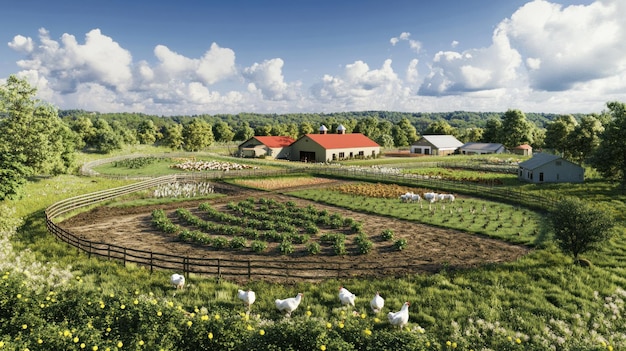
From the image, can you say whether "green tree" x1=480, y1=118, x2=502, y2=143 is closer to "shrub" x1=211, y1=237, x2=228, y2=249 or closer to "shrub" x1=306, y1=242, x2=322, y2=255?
"shrub" x1=306, y1=242, x2=322, y2=255

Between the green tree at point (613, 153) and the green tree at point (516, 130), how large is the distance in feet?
182

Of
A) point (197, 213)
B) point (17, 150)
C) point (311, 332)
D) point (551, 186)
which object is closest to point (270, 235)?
point (197, 213)

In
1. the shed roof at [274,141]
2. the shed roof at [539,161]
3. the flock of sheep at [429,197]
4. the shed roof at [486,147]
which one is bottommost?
the flock of sheep at [429,197]

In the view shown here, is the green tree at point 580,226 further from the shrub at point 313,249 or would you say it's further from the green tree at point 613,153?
the green tree at point 613,153

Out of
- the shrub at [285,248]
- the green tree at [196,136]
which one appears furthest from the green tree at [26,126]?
the green tree at [196,136]

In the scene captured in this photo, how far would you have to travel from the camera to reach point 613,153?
42.8m

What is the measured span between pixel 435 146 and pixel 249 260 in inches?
3477

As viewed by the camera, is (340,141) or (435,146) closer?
(340,141)

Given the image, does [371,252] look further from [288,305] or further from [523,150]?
[523,150]

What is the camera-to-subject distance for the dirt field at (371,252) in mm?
19594

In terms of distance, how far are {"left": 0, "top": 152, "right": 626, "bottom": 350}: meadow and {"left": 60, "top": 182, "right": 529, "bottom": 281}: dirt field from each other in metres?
1.23

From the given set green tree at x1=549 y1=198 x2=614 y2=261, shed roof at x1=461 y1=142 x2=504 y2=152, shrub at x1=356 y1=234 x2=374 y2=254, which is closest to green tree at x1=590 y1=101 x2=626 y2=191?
green tree at x1=549 y1=198 x2=614 y2=261

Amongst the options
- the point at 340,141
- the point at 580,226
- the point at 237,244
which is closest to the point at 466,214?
the point at 580,226

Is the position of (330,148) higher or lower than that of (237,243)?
higher
